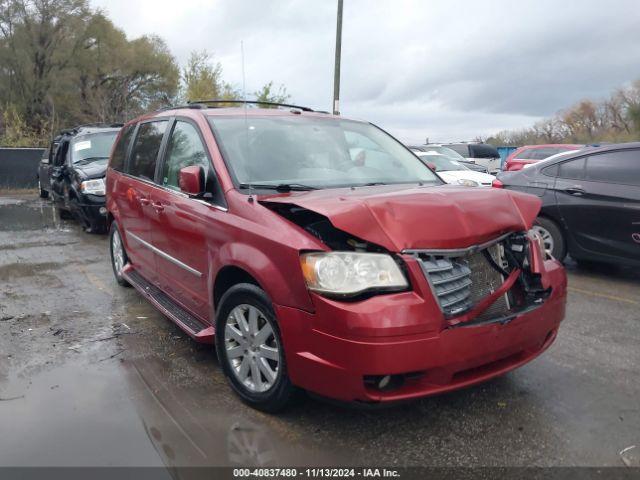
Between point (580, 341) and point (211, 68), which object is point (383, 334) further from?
point (211, 68)

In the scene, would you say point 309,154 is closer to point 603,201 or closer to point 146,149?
point 146,149

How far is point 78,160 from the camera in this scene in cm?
1022

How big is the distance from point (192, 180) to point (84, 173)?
658cm

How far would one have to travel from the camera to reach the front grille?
285cm

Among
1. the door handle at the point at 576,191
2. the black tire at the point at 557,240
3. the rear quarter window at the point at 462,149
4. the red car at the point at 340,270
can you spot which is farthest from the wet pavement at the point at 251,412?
the rear quarter window at the point at 462,149

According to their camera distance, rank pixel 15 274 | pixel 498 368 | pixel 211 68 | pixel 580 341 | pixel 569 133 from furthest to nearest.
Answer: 1. pixel 569 133
2. pixel 211 68
3. pixel 15 274
4. pixel 580 341
5. pixel 498 368

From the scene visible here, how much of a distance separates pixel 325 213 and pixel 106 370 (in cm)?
213

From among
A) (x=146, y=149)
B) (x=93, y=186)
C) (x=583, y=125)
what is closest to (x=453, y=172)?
(x=93, y=186)

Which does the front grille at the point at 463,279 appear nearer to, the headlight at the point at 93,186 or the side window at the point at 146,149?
the side window at the point at 146,149

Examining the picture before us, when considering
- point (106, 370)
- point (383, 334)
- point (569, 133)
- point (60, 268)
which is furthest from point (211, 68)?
point (569, 133)

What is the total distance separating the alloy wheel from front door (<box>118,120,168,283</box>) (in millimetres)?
1567

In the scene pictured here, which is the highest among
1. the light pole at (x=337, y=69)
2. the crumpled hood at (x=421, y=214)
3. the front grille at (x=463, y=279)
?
the light pole at (x=337, y=69)

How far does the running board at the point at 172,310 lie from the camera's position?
3.76 m

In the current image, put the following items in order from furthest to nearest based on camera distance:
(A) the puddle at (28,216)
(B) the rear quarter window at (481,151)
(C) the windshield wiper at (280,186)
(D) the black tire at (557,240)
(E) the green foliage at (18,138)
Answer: (B) the rear quarter window at (481,151)
(E) the green foliage at (18,138)
(A) the puddle at (28,216)
(D) the black tire at (557,240)
(C) the windshield wiper at (280,186)
